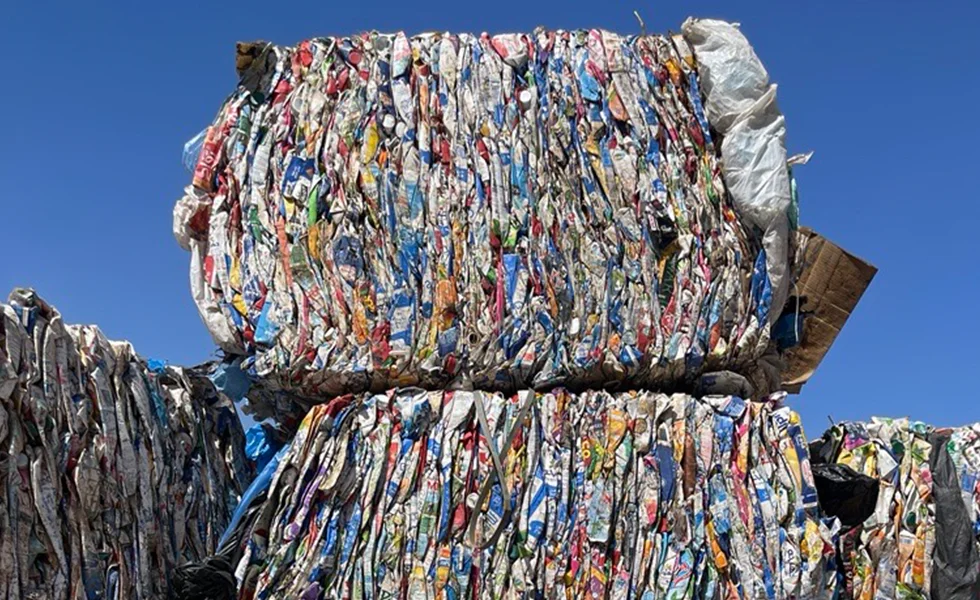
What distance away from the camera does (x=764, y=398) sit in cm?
446

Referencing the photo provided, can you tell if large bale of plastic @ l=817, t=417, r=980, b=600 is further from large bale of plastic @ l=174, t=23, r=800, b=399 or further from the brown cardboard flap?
large bale of plastic @ l=174, t=23, r=800, b=399

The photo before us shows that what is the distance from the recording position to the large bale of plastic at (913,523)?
4.62 metres

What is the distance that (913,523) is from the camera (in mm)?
4668

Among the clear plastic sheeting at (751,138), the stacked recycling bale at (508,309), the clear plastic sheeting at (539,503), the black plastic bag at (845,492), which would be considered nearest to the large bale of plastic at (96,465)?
the stacked recycling bale at (508,309)

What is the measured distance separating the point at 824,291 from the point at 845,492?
2.73 feet

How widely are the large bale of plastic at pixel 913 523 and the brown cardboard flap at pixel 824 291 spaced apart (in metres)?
0.40

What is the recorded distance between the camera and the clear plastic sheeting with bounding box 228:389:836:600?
13.0ft

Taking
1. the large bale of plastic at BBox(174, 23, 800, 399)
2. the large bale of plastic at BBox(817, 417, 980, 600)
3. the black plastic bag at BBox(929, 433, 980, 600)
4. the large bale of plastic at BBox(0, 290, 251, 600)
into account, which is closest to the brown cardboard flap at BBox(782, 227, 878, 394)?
the large bale of plastic at BBox(817, 417, 980, 600)

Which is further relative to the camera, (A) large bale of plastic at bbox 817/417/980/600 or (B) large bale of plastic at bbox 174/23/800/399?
(A) large bale of plastic at bbox 817/417/980/600

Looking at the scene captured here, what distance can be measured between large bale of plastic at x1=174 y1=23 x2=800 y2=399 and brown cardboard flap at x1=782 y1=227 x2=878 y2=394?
52cm

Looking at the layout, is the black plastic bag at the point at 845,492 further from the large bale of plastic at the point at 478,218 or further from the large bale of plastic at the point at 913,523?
the large bale of plastic at the point at 478,218

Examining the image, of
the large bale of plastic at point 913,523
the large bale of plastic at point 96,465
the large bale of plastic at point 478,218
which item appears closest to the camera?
the large bale of plastic at point 96,465

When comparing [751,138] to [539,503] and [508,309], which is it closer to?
[508,309]

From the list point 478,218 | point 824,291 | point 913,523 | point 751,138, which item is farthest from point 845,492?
point 478,218
